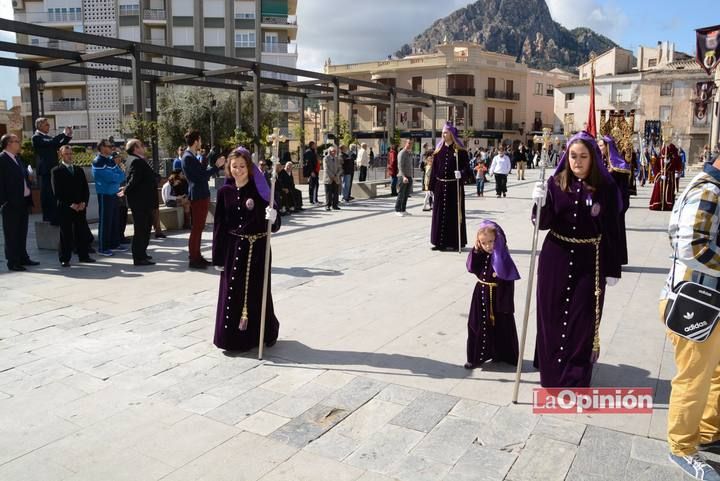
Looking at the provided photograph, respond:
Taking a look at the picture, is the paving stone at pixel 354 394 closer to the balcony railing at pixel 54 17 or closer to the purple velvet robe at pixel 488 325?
the purple velvet robe at pixel 488 325

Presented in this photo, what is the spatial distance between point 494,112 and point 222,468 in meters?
54.0

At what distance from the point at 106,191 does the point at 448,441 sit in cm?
771

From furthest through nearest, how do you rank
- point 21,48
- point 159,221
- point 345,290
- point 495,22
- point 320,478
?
point 495,22, point 21,48, point 159,221, point 345,290, point 320,478

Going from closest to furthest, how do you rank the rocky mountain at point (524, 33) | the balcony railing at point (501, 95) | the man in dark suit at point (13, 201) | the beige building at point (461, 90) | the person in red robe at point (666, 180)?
the man in dark suit at point (13, 201) < the person in red robe at point (666, 180) < the beige building at point (461, 90) < the balcony railing at point (501, 95) < the rocky mountain at point (524, 33)

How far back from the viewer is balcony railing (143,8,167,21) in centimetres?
4803

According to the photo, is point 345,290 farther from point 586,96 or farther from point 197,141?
point 586,96

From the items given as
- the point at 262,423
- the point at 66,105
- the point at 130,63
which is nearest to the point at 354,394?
the point at 262,423

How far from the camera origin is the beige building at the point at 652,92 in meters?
46.9

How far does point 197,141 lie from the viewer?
844 cm

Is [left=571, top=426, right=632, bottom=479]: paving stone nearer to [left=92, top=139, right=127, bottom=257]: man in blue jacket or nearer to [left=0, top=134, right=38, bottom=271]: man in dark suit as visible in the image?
[left=0, top=134, right=38, bottom=271]: man in dark suit

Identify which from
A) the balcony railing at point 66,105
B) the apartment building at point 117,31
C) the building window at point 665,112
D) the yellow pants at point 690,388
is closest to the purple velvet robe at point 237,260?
the yellow pants at point 690,388

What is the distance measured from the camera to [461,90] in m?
51.7

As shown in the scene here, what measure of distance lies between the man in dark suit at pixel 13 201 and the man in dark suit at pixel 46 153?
4.19 ft

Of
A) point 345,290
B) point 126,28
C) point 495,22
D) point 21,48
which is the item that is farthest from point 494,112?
point 495,22
